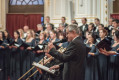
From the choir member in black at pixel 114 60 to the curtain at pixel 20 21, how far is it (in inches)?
328

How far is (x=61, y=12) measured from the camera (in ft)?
38.9

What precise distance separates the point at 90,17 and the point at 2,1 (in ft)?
18.2

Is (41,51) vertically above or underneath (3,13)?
underneath

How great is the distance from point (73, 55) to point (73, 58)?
55 millimetres

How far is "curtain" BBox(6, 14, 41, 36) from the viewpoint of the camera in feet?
47.2

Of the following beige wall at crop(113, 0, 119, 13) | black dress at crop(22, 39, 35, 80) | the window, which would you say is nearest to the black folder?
black dress at crop(22, 39, 35, 80)

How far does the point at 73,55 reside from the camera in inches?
147

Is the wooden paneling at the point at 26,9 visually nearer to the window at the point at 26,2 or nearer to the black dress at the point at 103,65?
the window at the point at 26,2

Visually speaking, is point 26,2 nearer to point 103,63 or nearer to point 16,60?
point 16,60

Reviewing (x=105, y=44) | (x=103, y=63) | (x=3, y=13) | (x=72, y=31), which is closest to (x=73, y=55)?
(x=72, y=31)

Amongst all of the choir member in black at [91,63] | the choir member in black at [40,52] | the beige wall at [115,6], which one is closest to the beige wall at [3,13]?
the beige wall at [115,6]

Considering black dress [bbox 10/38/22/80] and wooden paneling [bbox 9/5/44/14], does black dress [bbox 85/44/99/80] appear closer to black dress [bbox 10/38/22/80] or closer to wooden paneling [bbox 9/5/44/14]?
black dress [bbox 10/38/22/80]

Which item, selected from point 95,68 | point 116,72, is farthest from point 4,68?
point 116,72

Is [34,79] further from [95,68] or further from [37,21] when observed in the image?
[37,21]
